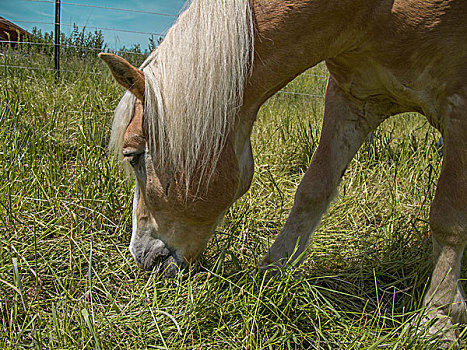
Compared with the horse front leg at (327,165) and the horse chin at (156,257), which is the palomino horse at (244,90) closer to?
the horse chin at (156,257)

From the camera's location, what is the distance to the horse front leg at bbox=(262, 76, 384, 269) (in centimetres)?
234

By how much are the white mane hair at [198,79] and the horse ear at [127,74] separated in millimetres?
34

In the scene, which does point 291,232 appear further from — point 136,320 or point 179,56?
point 179,56

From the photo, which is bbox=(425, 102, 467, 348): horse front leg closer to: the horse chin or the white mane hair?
the white mane hair

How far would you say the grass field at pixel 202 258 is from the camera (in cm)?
168

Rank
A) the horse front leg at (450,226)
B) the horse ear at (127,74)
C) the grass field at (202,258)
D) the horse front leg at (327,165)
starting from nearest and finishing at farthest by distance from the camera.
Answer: the horse ear at (127,74) → the grass field at (202,258) → the horse front leg at (450,226) → the horse front leg at (327,165)

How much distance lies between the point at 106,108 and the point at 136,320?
2388mm

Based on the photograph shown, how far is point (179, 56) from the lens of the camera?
161 centimetres

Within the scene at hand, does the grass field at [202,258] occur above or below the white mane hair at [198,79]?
below

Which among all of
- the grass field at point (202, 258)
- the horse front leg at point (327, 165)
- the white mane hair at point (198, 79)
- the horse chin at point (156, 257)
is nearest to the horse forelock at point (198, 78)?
the white mane hair at point (198, 79)

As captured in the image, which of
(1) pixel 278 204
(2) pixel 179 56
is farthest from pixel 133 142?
(1) pixel 278 204

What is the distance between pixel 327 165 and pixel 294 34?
3.05 ft

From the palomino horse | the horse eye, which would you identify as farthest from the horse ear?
the horse eye

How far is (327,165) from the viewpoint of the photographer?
242 cm
